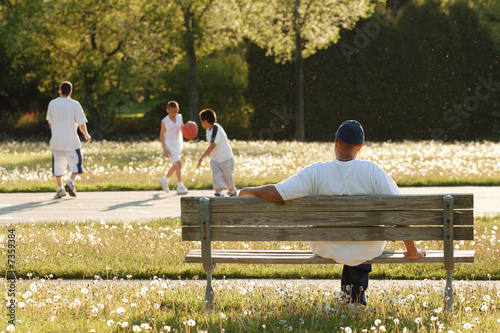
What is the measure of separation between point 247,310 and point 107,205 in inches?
313

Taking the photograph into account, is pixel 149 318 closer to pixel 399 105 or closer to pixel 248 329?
pixel 248 329

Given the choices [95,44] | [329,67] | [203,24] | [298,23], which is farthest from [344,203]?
[95,44]

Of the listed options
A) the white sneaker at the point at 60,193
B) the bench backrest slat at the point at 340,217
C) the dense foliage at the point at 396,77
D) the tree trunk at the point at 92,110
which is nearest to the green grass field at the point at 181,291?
the bench backrest slat at the point at 340,217

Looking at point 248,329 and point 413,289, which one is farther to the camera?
point 413,289

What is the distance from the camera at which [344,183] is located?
4.96 meters

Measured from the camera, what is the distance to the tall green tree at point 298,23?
2984 centimetres

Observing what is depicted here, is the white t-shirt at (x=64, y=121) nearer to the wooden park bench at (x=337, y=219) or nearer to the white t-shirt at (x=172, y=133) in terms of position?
the white t-shirt at (x=172, y=133)

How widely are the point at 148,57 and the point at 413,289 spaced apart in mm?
28033

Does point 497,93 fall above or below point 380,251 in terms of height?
above

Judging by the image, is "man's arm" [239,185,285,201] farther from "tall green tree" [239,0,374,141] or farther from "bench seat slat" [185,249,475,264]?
"tall green tree" [239,0,374,141]

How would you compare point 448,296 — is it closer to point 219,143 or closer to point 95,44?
point 219,143

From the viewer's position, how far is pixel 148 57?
32250 millimetres

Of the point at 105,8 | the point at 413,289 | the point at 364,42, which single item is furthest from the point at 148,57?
the point at 413,289

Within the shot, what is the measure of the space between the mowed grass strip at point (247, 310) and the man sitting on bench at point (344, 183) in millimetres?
342
